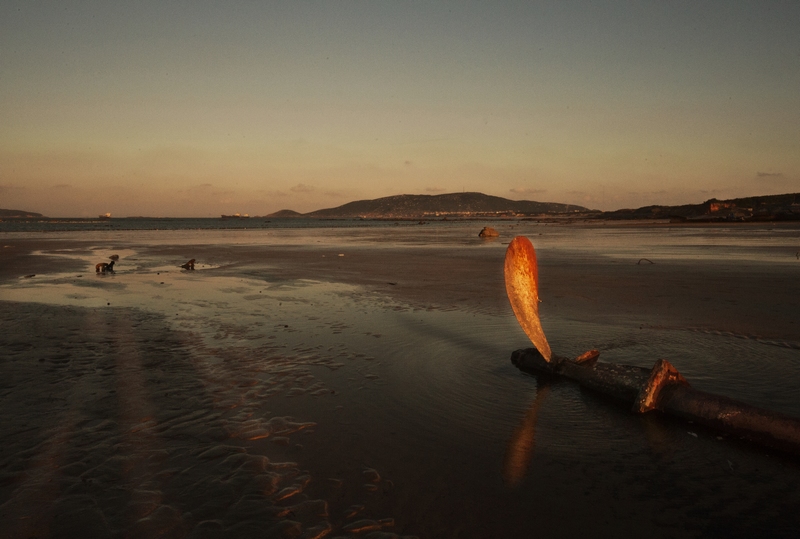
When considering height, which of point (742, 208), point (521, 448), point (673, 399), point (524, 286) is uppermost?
point (742, 208)

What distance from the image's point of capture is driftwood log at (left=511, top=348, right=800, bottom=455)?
164 inches

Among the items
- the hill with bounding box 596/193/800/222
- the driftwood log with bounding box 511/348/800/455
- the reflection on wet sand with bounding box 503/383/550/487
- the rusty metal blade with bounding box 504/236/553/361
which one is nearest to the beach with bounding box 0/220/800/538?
the reflection on wet sand with bounding box 503/383/550/487

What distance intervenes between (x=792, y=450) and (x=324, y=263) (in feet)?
61.6

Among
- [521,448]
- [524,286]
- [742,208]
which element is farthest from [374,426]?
[742,208]

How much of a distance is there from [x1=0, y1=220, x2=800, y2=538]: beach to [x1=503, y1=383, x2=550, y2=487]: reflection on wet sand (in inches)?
0.9

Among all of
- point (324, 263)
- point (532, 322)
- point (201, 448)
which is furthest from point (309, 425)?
point (324, 263)

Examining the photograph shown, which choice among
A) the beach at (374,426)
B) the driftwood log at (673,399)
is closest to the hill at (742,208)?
the beach at (374,426)

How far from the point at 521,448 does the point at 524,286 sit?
2695mm

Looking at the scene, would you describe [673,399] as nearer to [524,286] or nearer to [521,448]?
[521,448]

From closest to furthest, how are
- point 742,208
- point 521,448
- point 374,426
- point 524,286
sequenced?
1. point 521,448
2. point 374,426
3. point 524,286
4. point 742,208

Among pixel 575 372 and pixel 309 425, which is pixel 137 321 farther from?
pixel 575 372

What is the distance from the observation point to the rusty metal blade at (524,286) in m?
6.38

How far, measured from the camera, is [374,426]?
4793 mm

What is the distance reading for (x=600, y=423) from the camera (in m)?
4.82
